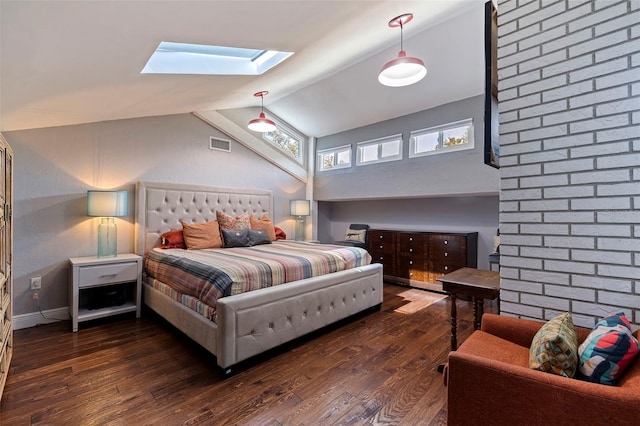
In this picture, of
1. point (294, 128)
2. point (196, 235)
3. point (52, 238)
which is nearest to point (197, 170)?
point (196, 235)

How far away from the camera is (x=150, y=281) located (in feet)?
10.6

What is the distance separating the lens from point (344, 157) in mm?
5426

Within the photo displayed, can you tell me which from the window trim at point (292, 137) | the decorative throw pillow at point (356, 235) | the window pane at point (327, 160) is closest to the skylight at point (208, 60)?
the window trim at point (292, 137)

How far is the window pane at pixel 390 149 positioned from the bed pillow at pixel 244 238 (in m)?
2.30

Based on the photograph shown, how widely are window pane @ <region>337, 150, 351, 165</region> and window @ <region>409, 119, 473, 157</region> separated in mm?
1246

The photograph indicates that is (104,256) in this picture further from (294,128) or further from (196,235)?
(294,128)

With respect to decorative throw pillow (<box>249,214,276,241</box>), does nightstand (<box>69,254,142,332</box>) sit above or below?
below

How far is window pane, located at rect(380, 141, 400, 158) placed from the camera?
4.62 metres

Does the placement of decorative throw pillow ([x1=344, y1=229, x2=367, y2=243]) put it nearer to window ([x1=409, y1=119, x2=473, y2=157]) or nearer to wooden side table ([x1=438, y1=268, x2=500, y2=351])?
window ([x1=409, y1=119, x2=473, y2=157])

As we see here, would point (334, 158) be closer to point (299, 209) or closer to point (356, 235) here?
point (299, 209)

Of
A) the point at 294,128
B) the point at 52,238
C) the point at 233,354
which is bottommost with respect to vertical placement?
the point at 233,354

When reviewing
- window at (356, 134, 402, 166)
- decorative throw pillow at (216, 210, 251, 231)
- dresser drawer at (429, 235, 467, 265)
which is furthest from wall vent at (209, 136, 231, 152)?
dresser drawer at (429, 235, 467, 265)

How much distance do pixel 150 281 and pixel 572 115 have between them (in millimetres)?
3776

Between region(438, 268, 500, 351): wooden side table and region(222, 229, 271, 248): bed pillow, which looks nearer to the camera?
region(438, 268, 500, 351): wooden side table
